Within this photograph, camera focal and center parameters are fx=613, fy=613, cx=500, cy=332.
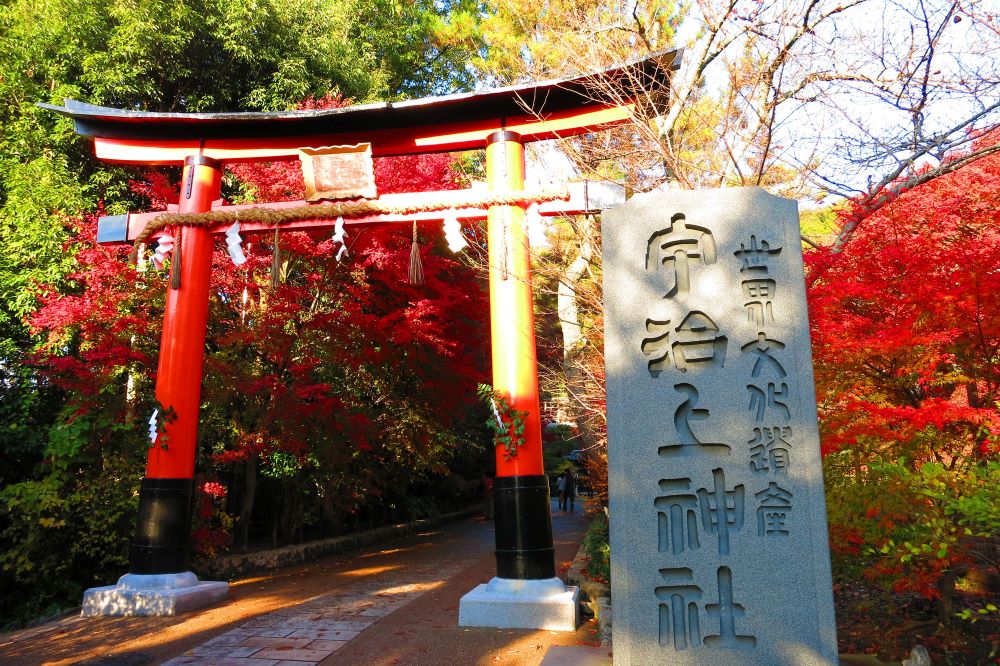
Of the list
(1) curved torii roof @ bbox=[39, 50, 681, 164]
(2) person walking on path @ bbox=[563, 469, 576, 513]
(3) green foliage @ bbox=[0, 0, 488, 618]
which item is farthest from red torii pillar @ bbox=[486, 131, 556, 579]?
(2) person walking on path @ bbox=[563, 469, 576, 513]

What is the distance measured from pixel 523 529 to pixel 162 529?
13.5 feet

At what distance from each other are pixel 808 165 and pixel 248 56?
1007cm

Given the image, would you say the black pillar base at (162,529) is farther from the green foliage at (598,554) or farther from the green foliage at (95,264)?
the green foliage at (598,554)

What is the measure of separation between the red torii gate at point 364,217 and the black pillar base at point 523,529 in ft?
0.04

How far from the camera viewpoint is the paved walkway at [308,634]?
16.3ft

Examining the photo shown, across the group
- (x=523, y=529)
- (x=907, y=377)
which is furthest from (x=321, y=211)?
(x=907, y=377)

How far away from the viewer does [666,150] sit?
6043mm

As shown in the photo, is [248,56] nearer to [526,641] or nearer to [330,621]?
[330,621]

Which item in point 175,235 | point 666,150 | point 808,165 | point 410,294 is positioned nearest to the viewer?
point 666,150

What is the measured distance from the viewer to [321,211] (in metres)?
7.37

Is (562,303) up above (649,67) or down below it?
below

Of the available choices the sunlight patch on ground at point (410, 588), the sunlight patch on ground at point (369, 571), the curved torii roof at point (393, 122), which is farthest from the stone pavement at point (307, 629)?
the curved torii roof at point (393, 122)

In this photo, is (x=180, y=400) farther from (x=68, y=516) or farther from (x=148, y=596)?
(x=68, y=516)

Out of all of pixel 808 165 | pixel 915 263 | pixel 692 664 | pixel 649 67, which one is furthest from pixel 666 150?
pixel 692 664
